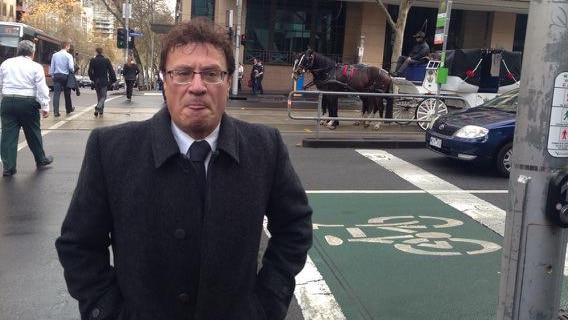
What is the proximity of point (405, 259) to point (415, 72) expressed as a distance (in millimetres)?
11934

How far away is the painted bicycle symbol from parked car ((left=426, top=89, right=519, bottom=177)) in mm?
2930

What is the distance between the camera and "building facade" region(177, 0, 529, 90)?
1248 inches

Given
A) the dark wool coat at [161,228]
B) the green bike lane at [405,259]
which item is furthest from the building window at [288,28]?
the dark wool coat at [161,228]

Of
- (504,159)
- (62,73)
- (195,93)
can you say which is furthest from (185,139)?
(62,73)

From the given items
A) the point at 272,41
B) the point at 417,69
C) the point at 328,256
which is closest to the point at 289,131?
the point at 417,69

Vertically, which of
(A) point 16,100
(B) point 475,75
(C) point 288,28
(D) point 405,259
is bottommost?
(D) point 405,259

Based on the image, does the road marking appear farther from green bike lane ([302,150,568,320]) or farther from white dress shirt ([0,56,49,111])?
green bike lane ([302,150,568,320])

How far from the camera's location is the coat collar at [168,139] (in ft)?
6.46

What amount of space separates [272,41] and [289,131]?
18.5m

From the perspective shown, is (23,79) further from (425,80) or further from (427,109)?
(425,80)

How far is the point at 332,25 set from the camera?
33.1 m

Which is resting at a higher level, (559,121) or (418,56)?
(418,56)

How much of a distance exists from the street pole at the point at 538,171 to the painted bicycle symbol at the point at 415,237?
101 inches

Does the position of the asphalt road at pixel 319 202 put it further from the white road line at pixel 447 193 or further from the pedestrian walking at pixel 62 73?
the pedestrian walking at pixel 62 73
